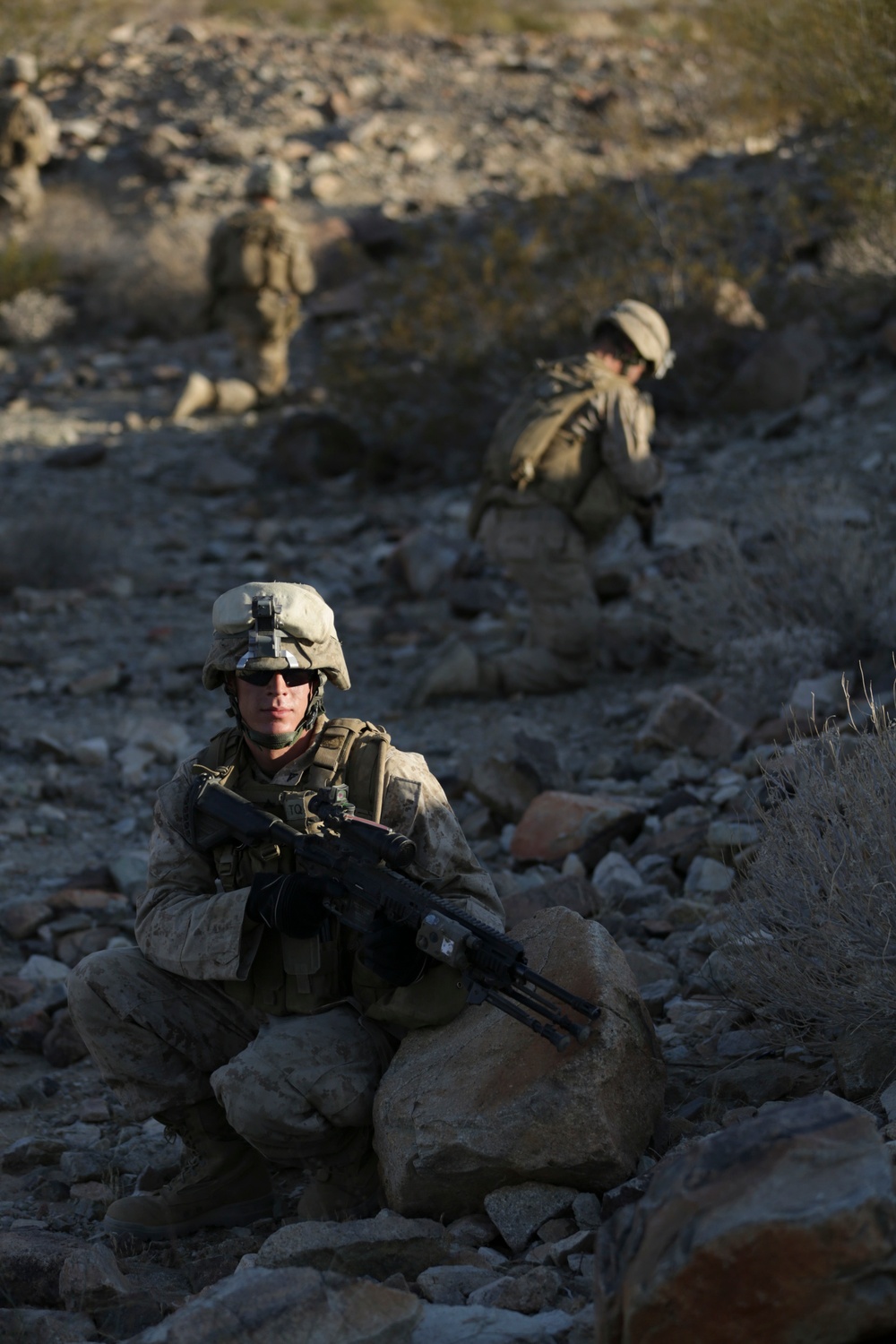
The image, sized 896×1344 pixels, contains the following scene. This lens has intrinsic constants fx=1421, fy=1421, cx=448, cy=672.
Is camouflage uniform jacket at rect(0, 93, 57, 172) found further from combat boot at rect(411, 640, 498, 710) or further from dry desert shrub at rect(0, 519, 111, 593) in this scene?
combat boot at rect(411, 640, 498, 710)

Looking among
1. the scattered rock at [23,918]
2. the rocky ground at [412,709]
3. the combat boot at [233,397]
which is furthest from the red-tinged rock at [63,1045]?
the combat boot at [233,397]

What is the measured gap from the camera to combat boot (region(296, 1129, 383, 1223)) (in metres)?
3.02

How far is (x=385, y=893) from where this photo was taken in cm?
279

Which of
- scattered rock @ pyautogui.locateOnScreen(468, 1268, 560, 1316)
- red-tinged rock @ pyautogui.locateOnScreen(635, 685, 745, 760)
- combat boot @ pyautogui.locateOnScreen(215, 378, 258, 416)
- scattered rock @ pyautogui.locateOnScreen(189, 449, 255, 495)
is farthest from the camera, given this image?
combat boot @ pyautogui.locateOnScreen(215, 378, 258, 416)

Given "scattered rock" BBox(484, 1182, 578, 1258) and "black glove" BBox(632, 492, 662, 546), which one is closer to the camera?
"scattered rock" BBox(484, 1182, 578, 1258)

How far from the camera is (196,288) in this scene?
1424 centimetres

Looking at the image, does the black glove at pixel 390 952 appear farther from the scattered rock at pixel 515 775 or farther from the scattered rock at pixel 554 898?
the scattered rock at pixel 515 775

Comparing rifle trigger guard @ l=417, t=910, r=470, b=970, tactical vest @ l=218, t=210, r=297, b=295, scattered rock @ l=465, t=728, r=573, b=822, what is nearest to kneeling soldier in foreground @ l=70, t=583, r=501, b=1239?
rifle trigger guard @ l=417, t=910, r=470, b=970

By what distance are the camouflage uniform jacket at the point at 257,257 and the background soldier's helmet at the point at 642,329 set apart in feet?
19.2

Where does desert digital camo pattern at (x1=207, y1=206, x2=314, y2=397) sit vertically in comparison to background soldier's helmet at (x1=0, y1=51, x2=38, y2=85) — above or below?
below

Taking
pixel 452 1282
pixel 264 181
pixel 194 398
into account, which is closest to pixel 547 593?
pixel 452 1282

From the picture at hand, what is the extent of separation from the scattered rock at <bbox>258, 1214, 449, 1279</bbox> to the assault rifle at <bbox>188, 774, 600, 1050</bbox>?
1.39 ft

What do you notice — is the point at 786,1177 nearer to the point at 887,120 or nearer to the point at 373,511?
the point at 373,511

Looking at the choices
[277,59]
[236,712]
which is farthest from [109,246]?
[236,712]
